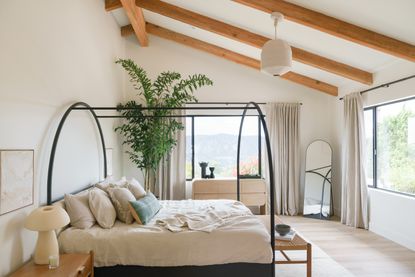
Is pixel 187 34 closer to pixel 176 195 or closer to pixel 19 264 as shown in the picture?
pixel 176 195

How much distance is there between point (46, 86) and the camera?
2611 millimetres

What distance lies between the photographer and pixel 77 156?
11.2ft

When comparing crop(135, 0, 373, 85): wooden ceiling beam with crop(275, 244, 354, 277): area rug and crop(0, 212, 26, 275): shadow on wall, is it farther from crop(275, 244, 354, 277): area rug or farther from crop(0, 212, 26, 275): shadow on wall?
crop(0, 212, 26, 275): shadow on wall

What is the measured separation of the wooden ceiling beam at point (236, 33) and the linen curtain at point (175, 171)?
1.87 metres

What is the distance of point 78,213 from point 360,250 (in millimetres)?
3376

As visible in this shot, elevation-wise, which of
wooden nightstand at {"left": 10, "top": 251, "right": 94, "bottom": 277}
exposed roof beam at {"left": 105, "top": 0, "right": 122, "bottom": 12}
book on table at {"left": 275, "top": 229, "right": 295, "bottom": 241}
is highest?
exposed roof beam at {"left": 105, "top": 0, "right": 122, "bottom": 12}

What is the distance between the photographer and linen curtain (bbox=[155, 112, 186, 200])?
5676 mm

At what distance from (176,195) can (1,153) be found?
13.2 feet

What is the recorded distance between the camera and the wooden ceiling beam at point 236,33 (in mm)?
4574

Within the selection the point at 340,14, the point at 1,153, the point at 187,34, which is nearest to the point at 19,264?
the point at 1,153

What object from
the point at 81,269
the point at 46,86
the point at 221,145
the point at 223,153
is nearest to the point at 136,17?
the point at 46,86

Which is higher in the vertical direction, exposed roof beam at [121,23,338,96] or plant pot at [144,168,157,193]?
exposed roof beam at [121,23,338,96]

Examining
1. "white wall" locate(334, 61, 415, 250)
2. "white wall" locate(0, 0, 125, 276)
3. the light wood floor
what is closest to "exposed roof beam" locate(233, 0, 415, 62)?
"white wall" locate(334, 61, 415, 250)

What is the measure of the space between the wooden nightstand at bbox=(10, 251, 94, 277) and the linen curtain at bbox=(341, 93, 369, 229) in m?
4.07
